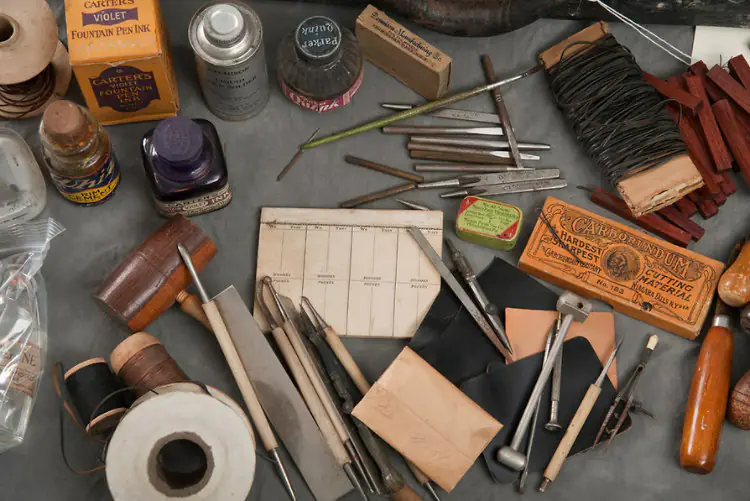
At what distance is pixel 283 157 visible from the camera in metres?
1.68

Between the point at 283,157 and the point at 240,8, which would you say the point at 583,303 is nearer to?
the point at 283,157

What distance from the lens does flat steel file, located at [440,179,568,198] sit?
5.36 feet

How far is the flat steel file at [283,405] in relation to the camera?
57.2 inches

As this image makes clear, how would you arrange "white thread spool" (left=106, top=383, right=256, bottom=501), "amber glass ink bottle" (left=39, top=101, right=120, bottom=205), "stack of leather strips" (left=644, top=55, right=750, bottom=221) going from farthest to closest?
"stack of leather strips" (left=644, top=55, right=750, bottom=221)
"amber glass ink bottle" (left=39, top=101, right=120, bottom=205)
"white thread spool" (left=106, top=383, right=256, bottom=501)

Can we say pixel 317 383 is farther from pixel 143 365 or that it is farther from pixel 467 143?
pixel 467 143

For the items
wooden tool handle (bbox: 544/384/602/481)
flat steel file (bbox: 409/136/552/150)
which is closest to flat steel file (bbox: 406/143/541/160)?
flat steel file (bbox: 409/136/552/150)

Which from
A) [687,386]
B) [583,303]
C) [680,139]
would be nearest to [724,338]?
[687,386]

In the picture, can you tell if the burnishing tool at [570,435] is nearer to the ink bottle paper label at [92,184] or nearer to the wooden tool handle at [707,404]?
the wooden tool handle at [707,404]

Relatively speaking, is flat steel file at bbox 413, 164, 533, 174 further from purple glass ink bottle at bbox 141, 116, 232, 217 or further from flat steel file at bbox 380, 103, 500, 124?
purple glass ink bottle at bbox 141, 116, 232, 217

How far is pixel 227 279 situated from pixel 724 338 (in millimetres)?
970

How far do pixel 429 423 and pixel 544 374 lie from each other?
0.24 metres

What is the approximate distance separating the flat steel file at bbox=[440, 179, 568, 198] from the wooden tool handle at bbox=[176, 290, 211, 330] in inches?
21.2

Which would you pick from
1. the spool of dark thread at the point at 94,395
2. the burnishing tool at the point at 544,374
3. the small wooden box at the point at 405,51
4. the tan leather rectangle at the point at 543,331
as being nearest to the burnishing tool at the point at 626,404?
the tan leather rectangle at the point at 543,331

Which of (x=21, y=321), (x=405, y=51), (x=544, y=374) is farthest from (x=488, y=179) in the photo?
(x=21, y=321)
